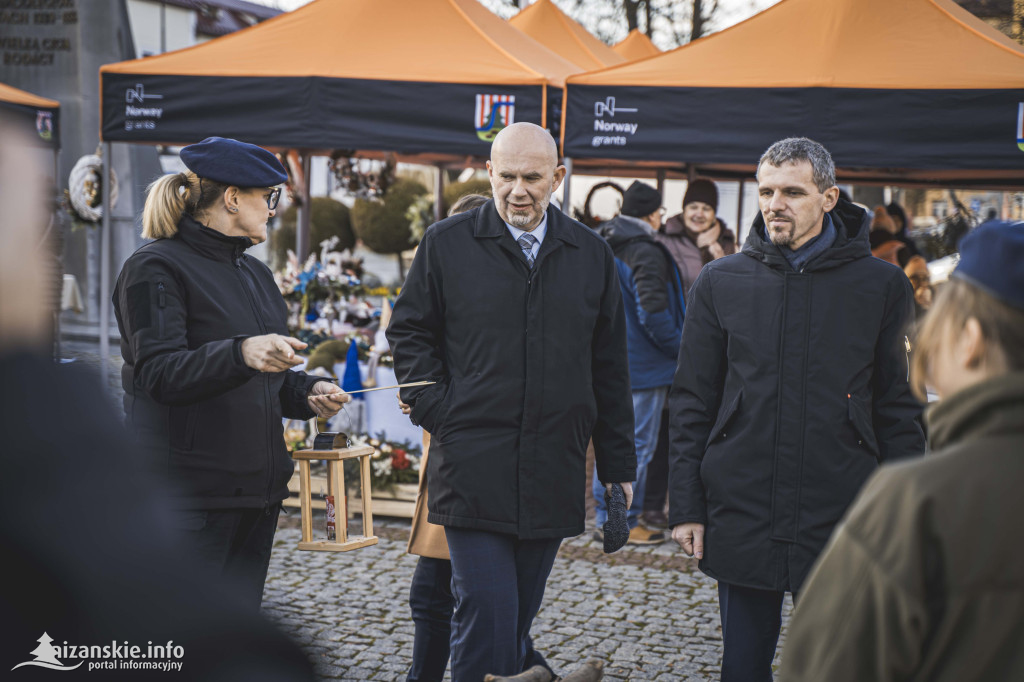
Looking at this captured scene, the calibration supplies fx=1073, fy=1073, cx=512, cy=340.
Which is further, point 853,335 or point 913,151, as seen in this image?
point 913,151

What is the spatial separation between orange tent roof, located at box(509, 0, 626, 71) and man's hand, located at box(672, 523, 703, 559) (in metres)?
8.12

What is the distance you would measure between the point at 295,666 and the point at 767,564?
79.0 inches

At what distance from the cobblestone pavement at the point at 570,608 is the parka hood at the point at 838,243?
6.61ft

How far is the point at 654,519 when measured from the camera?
21.7ft

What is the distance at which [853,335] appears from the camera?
Answer: 297cm

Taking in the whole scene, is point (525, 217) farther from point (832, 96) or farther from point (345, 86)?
point (345, 86)

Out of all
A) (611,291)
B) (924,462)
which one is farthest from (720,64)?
(924,462)

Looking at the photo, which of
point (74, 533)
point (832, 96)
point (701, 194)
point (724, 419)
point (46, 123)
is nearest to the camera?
point (74, 533)

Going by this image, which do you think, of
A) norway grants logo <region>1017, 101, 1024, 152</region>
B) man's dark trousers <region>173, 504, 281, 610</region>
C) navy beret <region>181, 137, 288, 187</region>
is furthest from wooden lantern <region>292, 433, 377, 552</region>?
norway grants logo <region>1017, 101, 1024, 152</region>

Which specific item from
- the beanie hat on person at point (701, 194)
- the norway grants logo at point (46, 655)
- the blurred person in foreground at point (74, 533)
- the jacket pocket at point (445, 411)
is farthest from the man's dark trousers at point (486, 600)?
the beanie hat on person at point (701, 194)

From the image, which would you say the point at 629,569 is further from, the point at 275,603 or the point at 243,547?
the point at 243,547

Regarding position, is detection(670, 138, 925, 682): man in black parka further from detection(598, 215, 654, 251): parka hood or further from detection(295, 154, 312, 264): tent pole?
detection(295, 154, 312, 264): tent pole

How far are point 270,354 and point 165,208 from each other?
2.00ft

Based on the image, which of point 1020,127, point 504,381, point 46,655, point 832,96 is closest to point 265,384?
point 504,381
